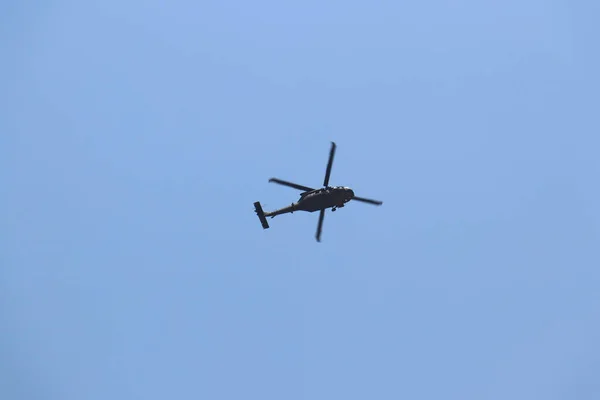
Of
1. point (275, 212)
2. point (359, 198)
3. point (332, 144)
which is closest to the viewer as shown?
point (332, 144)

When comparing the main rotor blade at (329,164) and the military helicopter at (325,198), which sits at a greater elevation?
the main rotor blade at (329,164)

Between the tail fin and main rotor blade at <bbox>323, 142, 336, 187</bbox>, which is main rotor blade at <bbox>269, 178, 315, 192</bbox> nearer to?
main rotor blade at <bbox>323, 142, 336, 187</bbox>

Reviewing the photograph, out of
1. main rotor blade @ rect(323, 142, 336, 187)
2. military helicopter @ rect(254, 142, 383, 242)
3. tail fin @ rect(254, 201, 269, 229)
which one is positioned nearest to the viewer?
main rotor blade @ rect(323, 142, 336, 187)

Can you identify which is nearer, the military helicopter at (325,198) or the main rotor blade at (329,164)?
the main rotor blade at (329,164)

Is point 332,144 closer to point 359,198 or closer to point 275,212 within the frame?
point 359,198

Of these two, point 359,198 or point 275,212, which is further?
point 275,212

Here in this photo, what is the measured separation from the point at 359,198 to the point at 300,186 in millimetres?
5454

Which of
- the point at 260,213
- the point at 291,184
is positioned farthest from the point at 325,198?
the point at 260,213

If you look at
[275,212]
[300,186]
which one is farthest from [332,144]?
[275,212]

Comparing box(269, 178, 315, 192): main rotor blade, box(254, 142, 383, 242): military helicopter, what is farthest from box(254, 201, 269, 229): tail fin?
box(269, 178, 315, 192): main rotor blade

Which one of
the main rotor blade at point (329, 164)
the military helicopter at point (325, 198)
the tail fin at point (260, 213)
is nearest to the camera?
A: the main rotor blade at point (329, 164)

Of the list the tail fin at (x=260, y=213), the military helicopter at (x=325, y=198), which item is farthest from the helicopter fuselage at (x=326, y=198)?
the tail fin at (x=260, y=213)

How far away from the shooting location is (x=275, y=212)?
62906 millimetres

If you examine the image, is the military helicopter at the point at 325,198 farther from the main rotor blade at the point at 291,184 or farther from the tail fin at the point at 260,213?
the tail fin at the point at 260,213
